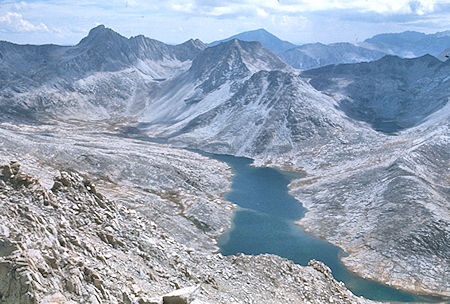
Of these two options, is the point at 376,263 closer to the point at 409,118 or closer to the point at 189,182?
the point at 189,182

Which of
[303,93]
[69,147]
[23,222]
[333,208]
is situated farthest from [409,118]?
[23,222]

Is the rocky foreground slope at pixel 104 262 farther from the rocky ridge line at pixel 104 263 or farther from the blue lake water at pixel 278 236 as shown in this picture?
the blue lake water at pixel 278 236

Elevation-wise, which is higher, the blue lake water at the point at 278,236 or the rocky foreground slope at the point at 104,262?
the rocky foreground slope at the point at 104,262

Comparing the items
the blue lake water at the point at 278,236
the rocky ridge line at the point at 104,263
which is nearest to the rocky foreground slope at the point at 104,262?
the rocky ridge line at the point at 104,263

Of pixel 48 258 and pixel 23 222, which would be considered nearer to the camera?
pixel 48 258

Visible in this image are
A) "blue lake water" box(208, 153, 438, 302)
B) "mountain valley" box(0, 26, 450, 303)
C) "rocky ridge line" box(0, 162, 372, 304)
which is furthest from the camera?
"blue lake water" box(208, 153, 438, 302)

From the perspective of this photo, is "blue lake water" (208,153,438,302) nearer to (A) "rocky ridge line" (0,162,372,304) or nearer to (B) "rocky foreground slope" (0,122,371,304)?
(B) "rocky foreground slope" (0,122,371,304)

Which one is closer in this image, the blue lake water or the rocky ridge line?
the rocky ridge line

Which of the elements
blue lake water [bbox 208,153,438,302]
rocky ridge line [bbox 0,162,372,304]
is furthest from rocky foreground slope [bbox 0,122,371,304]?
blue lake water [bbox 208,153,438,302]

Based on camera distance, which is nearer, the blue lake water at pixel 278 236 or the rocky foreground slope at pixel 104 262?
the rocky foreground slope at pixel 104 262
